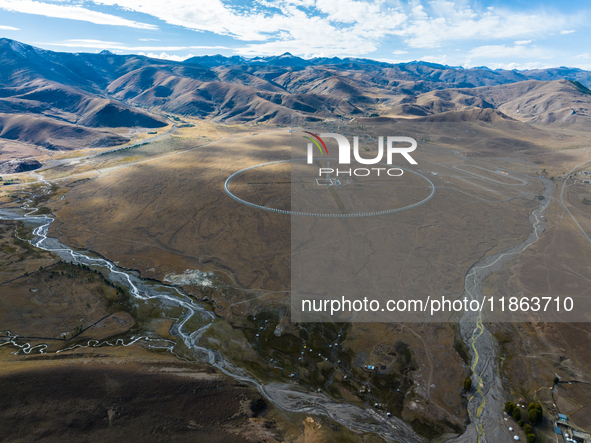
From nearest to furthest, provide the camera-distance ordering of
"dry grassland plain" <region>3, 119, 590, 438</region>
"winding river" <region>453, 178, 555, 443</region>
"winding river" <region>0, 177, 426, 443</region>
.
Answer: "winding river" <region>453, 178, 555, 443</region> → "winding river" <region>0, 177, 426, 443</region> → "dry grassland plain" <region>3, 119, 590, 438</region>

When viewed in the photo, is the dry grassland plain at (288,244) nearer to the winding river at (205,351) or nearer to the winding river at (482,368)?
the winding river at (482,368)

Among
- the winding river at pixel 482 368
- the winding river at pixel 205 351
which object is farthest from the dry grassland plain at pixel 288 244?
the winding river at pixel 205 351

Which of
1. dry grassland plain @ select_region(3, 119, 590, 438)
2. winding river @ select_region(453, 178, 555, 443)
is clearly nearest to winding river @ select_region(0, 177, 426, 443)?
dry grassland plain @ select_region(3, 119, 590, 438)

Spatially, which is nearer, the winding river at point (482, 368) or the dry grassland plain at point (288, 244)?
A: the winding river at point (482, 368)

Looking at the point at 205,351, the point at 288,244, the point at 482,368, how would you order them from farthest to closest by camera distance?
1. the point at 288,244
2. the point at 205,351
3. the point at 482,368

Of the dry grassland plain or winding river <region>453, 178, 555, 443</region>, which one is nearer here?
winding river <region>453, 178, 555, 443</region>

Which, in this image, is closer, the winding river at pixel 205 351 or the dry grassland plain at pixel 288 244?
the winding river at pixel 205 351

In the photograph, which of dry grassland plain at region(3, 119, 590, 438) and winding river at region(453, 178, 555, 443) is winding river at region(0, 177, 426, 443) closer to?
dry grassland plain at region(3, 119, 590, 438)

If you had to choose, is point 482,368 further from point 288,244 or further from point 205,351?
point 288,244

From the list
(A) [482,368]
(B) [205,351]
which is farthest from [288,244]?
(A) [482,368]

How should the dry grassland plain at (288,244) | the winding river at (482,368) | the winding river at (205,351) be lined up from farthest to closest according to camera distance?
the dry grassland plain at (288,244) < the winding river at (205,351) < the winding river at (482,368)

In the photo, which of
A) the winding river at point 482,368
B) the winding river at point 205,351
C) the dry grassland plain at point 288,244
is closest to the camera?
the winding river at point 482,368
